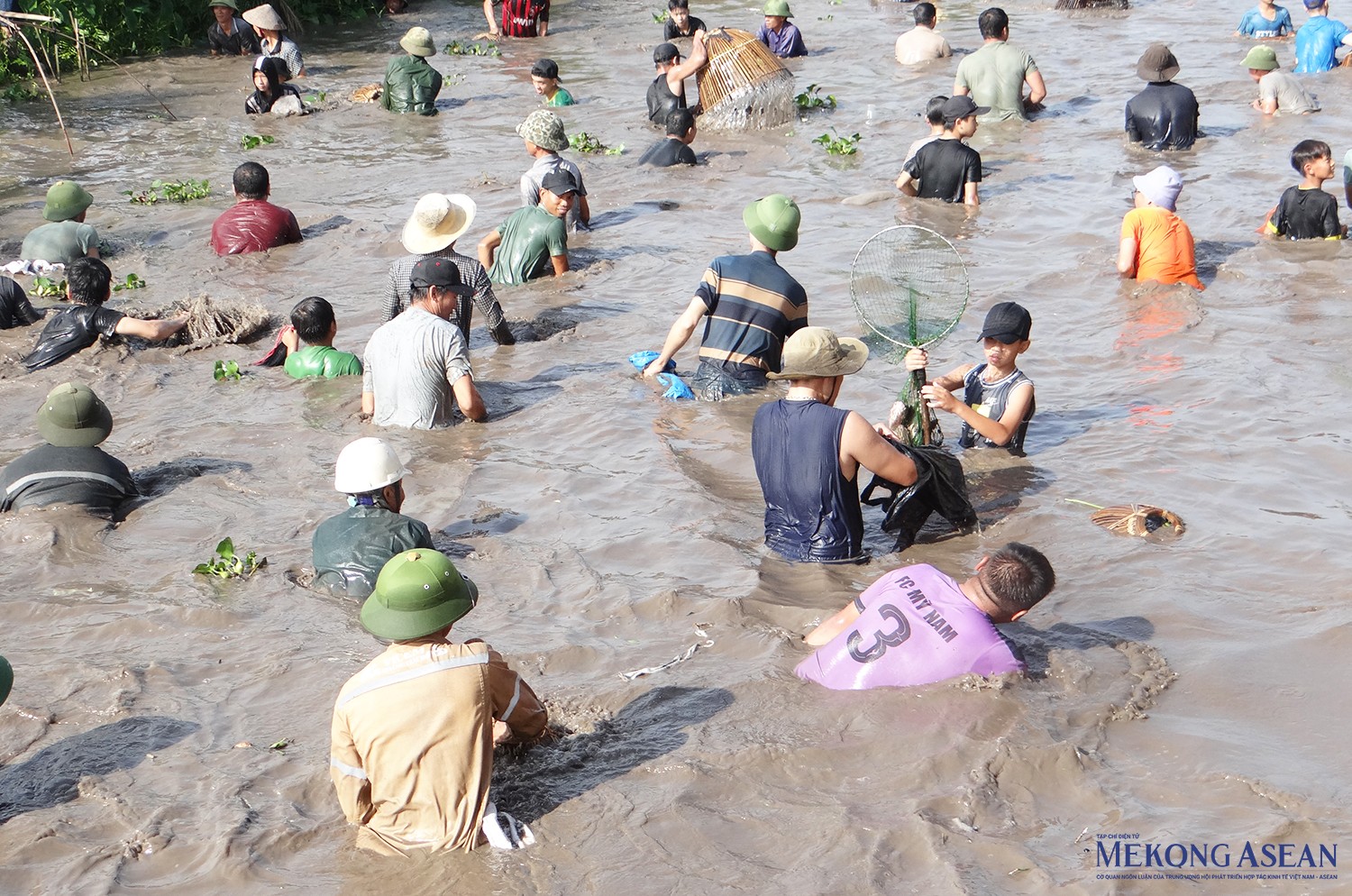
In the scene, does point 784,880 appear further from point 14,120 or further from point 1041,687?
point 14,120

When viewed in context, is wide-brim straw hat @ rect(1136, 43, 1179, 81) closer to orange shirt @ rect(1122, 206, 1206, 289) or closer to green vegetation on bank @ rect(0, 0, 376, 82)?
orange shirt @ rect(1122, 206, 1206, 289)

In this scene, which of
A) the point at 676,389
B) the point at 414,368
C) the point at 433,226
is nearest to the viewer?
the point at 414,368

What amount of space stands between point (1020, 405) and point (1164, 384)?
2054 millimetres

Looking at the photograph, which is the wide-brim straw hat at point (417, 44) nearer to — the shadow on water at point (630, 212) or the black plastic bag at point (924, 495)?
the shadow on water at point (630, 212)

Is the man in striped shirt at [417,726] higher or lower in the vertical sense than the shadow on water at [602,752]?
higher

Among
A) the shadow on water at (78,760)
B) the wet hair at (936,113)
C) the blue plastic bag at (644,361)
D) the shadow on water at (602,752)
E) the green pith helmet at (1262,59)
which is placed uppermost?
the green pith helmet at (1262,59)

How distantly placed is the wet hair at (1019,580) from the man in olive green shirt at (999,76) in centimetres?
1083

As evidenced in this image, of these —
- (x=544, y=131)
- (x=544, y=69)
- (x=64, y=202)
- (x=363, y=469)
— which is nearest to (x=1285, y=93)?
(x=544, y=69)

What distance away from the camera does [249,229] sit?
11562 millimetres

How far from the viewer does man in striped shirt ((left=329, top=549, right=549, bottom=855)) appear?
164 inches

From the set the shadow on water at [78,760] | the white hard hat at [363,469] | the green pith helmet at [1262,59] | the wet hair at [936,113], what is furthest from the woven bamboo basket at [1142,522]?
the green pith helmet at [1262,59]

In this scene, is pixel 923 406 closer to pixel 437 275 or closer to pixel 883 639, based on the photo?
pixel 883 639

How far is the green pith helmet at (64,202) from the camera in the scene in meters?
11.1

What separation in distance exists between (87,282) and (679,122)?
21.0 feet
